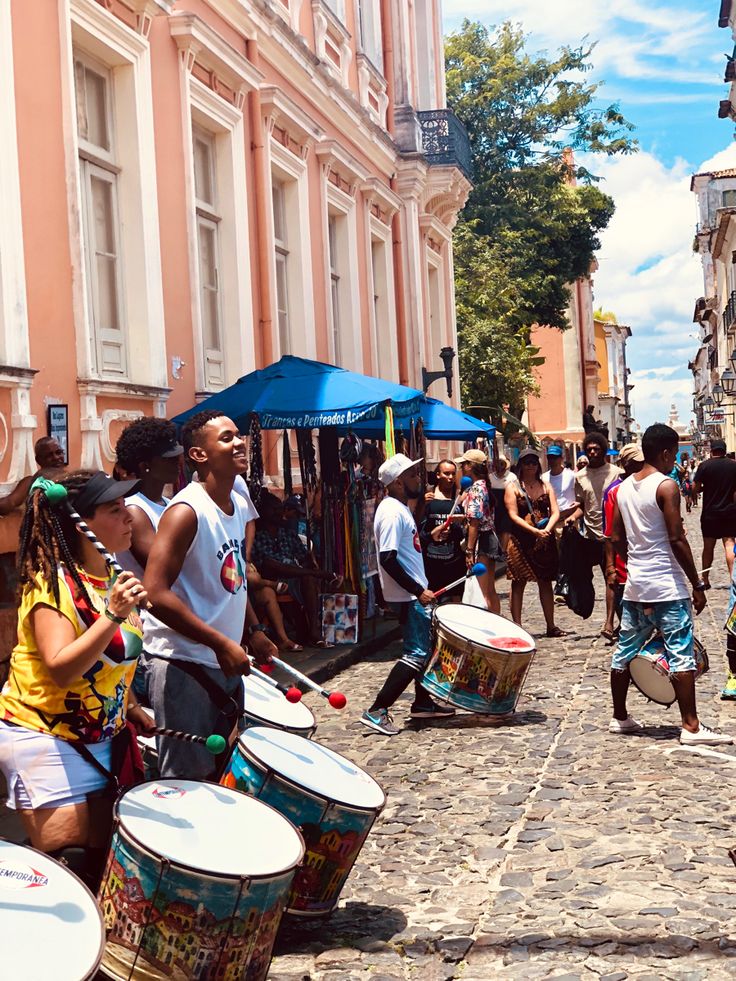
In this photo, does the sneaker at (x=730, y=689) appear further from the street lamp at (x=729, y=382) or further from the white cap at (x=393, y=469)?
the street lamp at (x=729, y=382)

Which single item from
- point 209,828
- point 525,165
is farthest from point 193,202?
point 525,165

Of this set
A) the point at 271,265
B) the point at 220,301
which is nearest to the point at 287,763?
the point at 220,301

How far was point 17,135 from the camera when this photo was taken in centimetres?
825

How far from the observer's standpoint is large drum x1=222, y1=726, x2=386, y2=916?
4.04 metres

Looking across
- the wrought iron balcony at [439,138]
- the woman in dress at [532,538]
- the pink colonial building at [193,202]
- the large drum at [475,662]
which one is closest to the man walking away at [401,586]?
the large drum at [475,662]

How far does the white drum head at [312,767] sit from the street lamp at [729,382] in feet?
124

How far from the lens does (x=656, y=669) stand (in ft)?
22.9

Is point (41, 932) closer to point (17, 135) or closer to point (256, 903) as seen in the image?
point (256, 903)

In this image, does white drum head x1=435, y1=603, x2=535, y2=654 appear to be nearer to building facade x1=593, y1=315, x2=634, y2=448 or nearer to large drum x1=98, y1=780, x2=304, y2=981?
large drum x1=98, y1=780, x2=304, y2=981

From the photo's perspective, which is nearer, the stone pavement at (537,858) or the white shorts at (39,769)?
the white shorts at (39,769)

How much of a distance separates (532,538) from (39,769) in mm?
8480

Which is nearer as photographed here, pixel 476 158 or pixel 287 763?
pixel 287 763

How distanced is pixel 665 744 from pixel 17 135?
213 inches

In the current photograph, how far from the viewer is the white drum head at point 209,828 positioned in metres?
3.28
